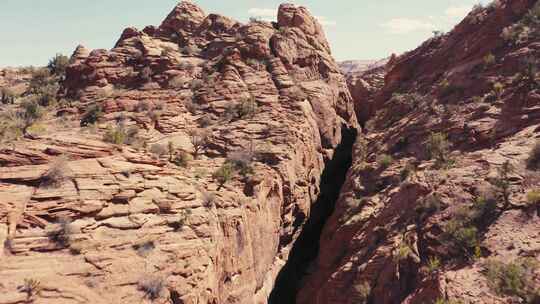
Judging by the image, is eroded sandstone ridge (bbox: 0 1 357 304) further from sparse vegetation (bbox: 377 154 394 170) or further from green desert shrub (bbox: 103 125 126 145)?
sparse vegetation (bbox: 377 154 394 170)

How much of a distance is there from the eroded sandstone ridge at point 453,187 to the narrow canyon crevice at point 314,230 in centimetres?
138

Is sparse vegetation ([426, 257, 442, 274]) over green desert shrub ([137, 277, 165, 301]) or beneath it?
beneath

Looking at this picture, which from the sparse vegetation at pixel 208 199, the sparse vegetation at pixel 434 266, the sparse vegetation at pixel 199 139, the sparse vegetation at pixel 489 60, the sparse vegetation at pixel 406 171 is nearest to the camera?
the sparse vegetation at pixel 434 266

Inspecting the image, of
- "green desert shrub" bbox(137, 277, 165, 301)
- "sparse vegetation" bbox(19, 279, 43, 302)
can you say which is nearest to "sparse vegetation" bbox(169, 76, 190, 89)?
"green desert shrub" bbox(137, 277, 165, 301)

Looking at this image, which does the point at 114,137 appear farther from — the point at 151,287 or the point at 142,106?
the point at 151,287

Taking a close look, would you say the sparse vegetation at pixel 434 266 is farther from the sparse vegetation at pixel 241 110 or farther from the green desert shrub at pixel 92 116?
the green desert shrub at pixel 92 116

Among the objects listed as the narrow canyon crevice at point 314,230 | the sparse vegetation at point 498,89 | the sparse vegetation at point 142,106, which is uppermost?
the sparse vegetation at point 142,106

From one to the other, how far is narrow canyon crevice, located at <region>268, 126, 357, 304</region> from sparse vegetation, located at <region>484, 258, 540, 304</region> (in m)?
10.4

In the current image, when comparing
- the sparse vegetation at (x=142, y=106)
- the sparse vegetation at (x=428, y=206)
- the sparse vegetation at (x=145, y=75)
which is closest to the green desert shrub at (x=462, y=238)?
the sparse vegetation at (x=428, y=206)

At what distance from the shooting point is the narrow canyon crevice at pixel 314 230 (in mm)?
19906

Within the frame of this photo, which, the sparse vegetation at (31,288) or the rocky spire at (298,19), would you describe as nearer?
the sparse vegetation at (31,288)

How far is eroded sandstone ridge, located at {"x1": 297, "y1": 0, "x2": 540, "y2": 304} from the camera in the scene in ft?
37.7

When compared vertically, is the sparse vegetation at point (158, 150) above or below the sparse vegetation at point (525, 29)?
below

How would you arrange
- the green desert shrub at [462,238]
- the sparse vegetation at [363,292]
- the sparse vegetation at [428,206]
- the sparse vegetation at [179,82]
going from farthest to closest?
1. the sparse vegetation at [179,82]
2. the sparse vegetation at [428,206]
3. the sparse vegetation at [363,292]
4. the green desert shrub at [462,238]
